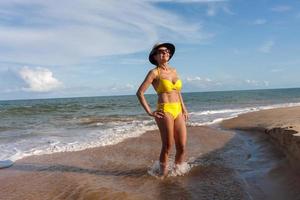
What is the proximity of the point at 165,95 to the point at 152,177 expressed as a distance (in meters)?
1.32

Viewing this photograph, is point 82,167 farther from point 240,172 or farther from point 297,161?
point 297,161

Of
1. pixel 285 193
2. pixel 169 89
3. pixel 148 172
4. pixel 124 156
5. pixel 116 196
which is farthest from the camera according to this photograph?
pixel 124 156

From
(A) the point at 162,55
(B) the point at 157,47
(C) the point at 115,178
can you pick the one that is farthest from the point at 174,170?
(B) the point at 157,47

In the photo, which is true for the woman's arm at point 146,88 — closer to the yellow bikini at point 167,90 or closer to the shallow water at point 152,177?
the yellow bikini at point 167,90

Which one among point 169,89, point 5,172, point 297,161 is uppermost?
point 169,89

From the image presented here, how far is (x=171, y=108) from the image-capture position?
5445mm

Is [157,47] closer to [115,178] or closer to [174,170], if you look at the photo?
[174,170]

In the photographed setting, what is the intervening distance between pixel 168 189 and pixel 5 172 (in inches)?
137

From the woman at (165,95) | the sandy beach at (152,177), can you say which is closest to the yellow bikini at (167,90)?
the woman at (165,95)

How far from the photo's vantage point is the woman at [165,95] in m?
5.36

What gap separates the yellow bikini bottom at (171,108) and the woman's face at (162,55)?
0.66 m

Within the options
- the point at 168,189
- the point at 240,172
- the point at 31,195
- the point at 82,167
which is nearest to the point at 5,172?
the point at 82,167

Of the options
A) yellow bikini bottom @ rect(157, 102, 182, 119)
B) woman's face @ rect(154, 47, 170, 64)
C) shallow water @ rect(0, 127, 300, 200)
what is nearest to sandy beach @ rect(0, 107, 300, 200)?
shallow water @ rect(0, 127, 300, 200)

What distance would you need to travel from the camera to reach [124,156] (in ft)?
25.1
